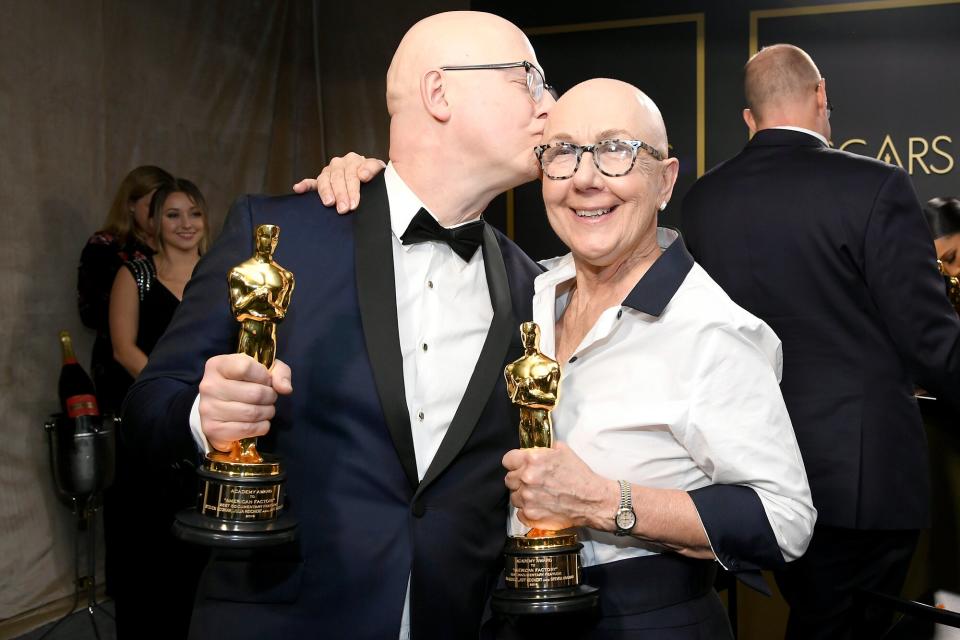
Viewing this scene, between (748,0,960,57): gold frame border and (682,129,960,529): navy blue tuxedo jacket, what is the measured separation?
9.31ft

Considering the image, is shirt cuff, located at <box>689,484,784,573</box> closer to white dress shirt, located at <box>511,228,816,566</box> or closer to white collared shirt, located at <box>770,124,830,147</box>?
white dress shirt, located at <box>511,228,816,566</box>

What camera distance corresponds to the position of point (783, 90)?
319cm

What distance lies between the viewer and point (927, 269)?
9.17 feet

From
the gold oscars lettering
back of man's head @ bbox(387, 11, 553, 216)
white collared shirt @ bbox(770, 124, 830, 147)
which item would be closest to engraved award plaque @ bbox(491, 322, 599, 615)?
back of man's head @ bbox(387, 11, 553, 216)

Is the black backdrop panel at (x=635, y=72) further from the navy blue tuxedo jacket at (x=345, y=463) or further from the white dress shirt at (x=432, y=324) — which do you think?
the navy blue tuxedo jacket at (x=345, y=463)

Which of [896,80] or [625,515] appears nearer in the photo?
[625,515]

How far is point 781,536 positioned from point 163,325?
11.8ft

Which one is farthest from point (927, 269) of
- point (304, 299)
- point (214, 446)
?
point (214, 446)

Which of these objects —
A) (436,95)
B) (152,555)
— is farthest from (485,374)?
(152,555)

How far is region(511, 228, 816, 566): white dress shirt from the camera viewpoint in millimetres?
1752

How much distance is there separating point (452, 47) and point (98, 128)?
3.61 m

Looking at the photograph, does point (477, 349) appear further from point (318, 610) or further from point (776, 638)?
point (776, 638)

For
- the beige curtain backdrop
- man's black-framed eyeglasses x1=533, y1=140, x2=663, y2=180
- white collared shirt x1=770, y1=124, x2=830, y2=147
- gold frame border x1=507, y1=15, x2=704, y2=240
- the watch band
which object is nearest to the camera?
the watch band

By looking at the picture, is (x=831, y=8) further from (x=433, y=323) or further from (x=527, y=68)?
(x=433, y=323)
